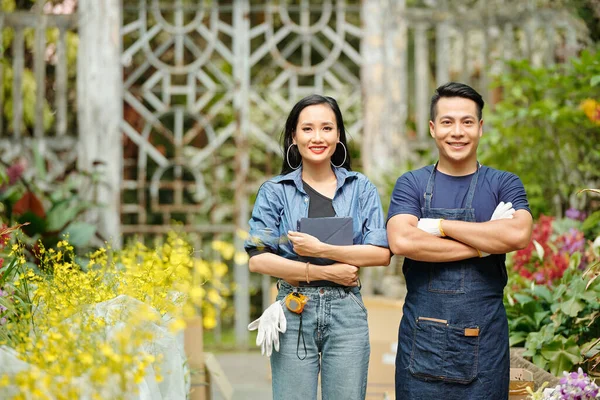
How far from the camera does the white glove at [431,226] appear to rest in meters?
2.62

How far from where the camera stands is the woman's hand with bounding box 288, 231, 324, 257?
8.41ft

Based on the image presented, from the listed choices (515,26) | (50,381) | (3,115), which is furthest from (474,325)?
(3,115)

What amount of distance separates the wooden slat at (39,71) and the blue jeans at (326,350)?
13.9 ft

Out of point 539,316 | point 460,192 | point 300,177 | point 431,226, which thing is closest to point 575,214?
point 539,316

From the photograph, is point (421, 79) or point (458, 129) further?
point (421, 79)

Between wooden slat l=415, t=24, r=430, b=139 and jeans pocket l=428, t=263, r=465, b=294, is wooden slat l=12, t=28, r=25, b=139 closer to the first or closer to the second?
wooden slat l=415, t=24, r=430, b=139

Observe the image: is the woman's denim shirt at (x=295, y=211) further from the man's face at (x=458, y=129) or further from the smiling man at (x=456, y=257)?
the man's face at (x=458, y=129)

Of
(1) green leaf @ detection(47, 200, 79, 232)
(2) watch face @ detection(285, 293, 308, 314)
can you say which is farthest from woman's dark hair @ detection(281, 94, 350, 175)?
(1) green leaf @ detection(47, 200, 79, 232)

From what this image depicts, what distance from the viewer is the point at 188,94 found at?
6.40 m

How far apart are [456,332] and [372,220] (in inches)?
17.6

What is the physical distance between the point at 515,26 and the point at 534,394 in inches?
179

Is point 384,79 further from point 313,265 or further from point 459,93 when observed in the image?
point 313,265

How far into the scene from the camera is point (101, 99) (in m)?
6.27

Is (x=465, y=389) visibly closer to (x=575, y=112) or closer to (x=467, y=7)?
(x=575, y=112)
